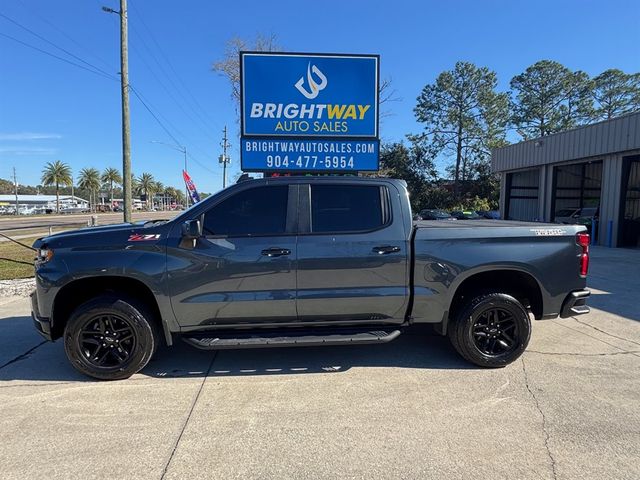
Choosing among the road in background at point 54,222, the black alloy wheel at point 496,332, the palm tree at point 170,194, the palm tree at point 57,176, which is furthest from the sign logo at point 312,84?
the palm tree at point 170,194

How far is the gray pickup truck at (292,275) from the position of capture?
13.5 feet

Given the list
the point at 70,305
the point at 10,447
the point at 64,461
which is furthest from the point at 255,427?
the point at 70,305

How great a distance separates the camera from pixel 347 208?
4.42 metres

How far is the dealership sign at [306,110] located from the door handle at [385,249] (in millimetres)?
5617

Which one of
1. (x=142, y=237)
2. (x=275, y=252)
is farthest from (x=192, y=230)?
(x=275, y=252)

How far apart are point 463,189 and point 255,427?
4446cm

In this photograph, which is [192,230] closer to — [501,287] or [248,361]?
[248,361]

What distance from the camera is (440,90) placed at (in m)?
46.6

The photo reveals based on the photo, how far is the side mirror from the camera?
13.4 feet

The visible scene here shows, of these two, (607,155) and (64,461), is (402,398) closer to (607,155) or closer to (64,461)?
(64,461)

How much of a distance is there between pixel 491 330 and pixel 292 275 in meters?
2.21

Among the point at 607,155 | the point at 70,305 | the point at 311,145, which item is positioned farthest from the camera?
the point at 607,155

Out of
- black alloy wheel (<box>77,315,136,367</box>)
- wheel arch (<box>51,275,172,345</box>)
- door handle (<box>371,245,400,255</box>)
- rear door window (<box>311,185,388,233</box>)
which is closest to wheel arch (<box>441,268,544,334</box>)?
door handle (<box>371,245,400,255</box>)

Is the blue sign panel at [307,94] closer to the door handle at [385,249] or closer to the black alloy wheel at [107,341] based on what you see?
the door handle at [385,249]
